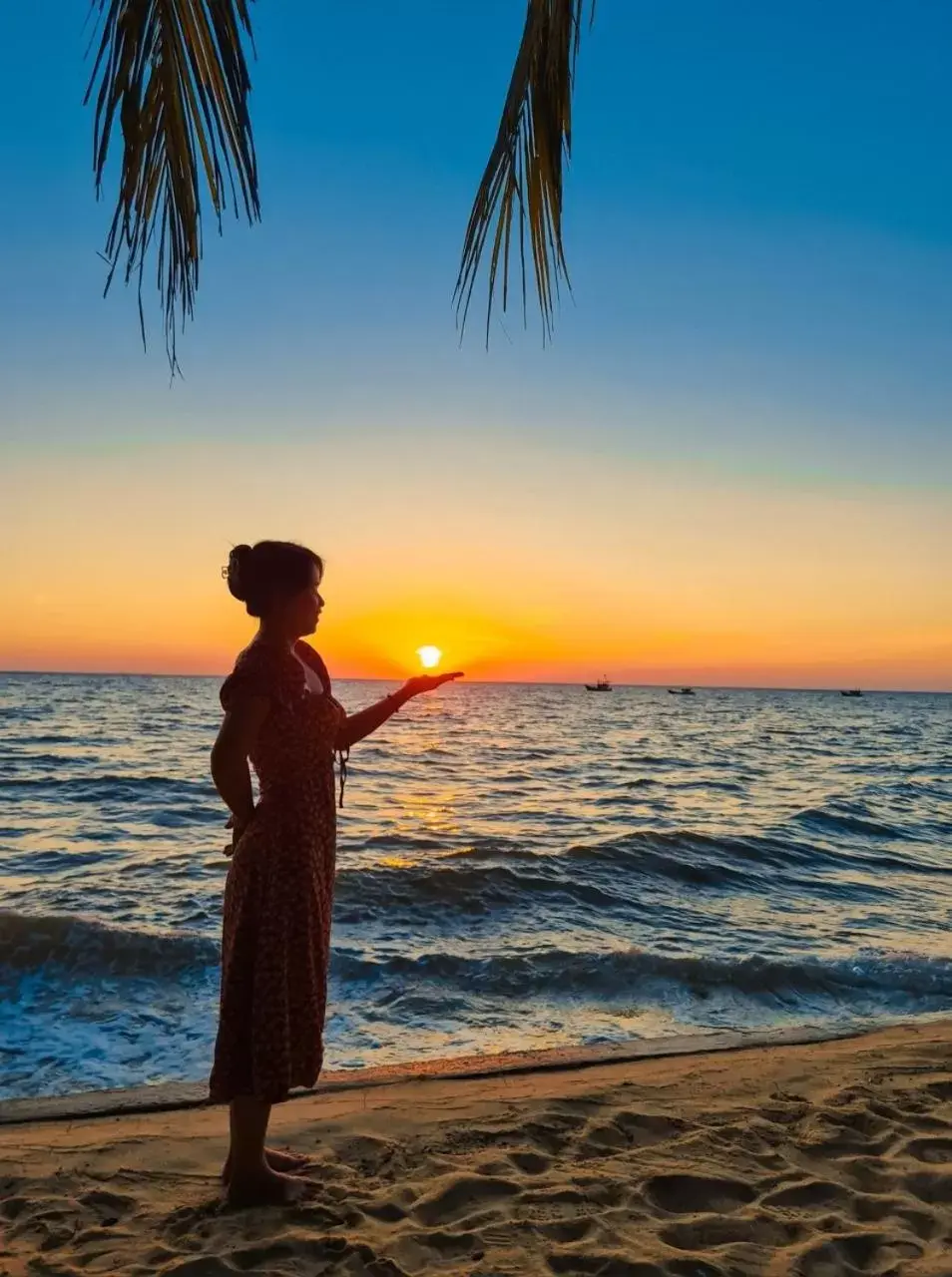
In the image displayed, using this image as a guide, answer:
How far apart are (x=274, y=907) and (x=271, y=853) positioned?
0.17 metres

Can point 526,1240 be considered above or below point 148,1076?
above

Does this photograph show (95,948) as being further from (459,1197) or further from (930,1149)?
(930,1149)

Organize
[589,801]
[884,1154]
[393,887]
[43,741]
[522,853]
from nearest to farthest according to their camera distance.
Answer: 1. [884,1154]
2. [393,887]
3. [522,853]
4. [589,801]
5. [43,741]

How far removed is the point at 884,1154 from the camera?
371 cm

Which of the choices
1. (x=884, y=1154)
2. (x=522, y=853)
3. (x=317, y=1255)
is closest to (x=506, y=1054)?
(x=884, y=1154)

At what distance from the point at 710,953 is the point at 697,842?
550 cm

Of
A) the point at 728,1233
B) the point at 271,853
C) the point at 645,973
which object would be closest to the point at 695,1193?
the point at 728,1233

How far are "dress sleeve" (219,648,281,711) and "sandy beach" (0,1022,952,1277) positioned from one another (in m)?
1.71

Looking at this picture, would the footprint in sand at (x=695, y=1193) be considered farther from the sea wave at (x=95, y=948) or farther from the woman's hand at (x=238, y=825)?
the sea wave at (x=95, y=948)

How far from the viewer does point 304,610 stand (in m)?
3.20

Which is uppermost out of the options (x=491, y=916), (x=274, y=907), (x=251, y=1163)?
(x=274, y=907)

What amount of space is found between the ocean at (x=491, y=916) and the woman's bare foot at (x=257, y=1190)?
2427mm

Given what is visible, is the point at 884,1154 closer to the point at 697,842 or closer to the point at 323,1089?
the point at 323,1089

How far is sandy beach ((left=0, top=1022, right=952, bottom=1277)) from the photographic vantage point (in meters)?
2.93
